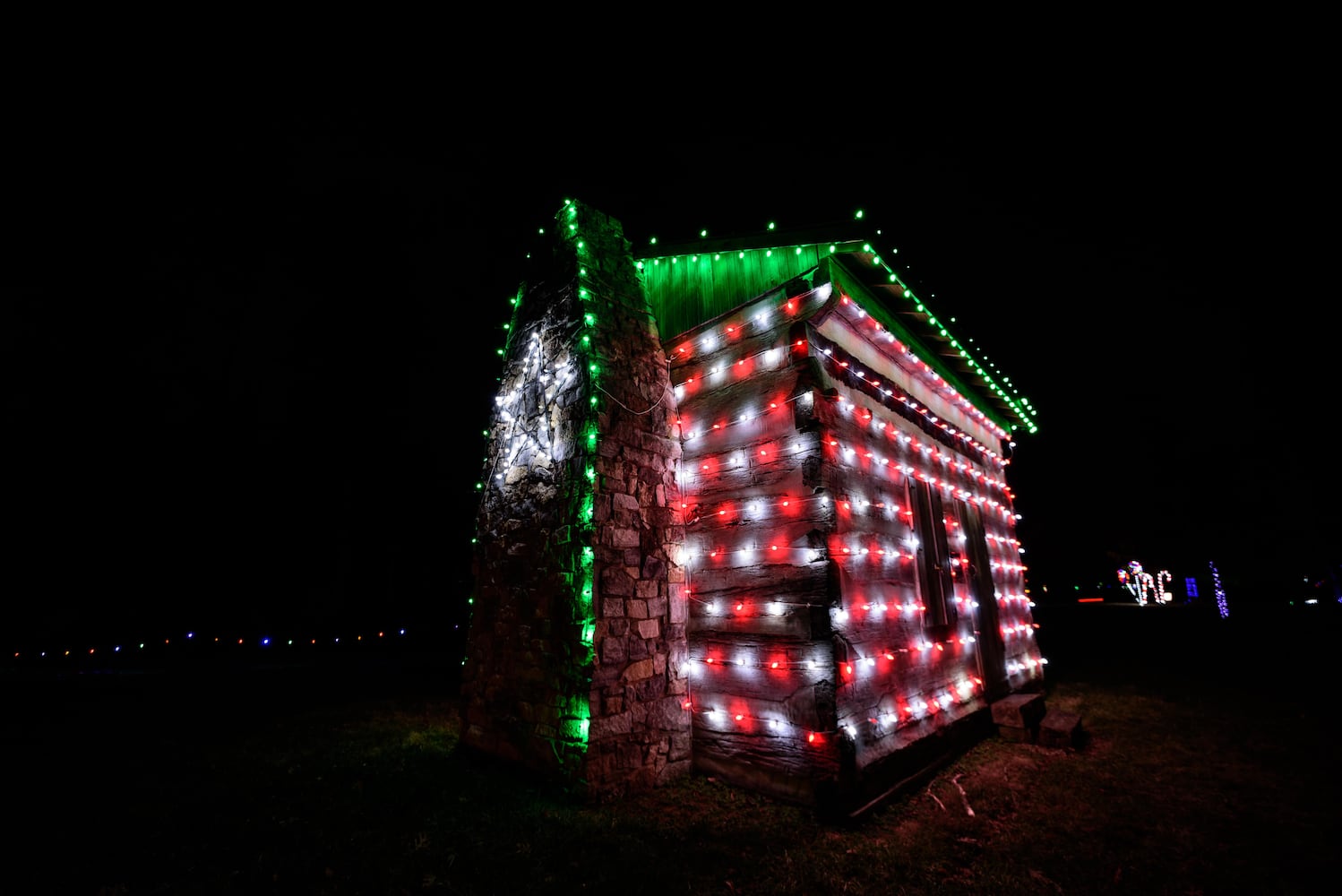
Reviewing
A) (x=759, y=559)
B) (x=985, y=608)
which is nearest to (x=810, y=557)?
(x=759, y=559)

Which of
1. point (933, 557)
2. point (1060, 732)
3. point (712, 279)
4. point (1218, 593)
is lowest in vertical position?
point (1218, 593)

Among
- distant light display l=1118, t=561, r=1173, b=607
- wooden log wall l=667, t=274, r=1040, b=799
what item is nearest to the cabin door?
wooden log wall l=667, t=274, r=1040, b=799

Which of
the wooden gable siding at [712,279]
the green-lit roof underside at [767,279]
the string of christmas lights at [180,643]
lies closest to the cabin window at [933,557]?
the green-lit roof underside at [767,279]

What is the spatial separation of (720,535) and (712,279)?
12.0 feet

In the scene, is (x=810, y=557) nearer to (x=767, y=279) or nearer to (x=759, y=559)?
(x=759, y=559)

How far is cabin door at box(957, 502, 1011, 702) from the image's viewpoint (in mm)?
8008

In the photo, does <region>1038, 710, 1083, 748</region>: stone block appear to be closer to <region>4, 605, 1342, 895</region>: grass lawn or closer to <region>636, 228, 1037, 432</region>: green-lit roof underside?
<region>4, 605, 1342, 895</region>: grass lawn

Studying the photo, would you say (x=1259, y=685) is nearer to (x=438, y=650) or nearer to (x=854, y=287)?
(x=854, y=287)

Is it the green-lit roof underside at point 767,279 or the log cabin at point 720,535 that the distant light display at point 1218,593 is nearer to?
the log cabin at point 720,535

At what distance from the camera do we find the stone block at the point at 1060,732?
6.67m

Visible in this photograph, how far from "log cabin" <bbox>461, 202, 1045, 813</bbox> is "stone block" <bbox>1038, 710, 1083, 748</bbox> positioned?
2.25 ft

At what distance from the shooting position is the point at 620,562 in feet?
18.6

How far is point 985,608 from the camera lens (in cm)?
841

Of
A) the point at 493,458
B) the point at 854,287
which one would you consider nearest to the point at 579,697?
the point at 493,458
